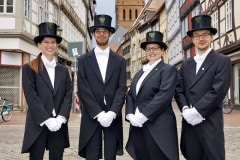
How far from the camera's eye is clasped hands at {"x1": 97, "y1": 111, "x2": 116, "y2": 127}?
15.1 feet

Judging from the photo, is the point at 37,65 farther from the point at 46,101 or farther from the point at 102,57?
the point at 102,57

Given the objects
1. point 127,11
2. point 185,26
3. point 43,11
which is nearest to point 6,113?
point 43,11

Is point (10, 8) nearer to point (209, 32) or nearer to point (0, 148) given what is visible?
point (0, 148)

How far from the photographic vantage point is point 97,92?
4801 mm

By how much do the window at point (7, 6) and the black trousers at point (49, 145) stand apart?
50.8 ft

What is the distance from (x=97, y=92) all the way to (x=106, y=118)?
0.37 meters

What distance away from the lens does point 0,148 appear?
8422 mm

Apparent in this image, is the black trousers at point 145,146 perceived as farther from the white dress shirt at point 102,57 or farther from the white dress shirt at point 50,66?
the white dress shirt at point 50,66

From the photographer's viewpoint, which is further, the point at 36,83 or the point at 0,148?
the point at 0,148

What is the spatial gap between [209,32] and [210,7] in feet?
70.8

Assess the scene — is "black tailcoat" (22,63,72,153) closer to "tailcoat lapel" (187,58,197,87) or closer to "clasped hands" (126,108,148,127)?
"clasped hands" (126,108,148,127)

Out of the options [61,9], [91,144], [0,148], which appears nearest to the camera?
[91,144]

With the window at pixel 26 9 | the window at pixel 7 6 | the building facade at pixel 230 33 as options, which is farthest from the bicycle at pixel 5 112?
the building facade at pixel 230 33

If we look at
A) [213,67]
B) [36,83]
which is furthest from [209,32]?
[36,83]
